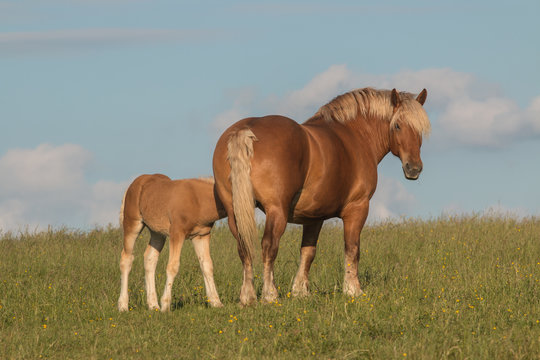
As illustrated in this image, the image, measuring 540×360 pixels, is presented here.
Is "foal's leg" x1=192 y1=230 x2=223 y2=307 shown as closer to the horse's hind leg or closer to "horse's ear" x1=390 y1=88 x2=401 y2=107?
the horse's hind leg

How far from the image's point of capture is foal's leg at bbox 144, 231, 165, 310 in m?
8.84

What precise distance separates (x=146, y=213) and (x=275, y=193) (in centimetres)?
252

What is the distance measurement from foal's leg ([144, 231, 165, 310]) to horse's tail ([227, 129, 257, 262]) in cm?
214

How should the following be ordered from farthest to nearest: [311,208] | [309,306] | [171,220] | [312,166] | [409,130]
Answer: [409,130]
[171,220]
[311,208]
[312,166]
[309,306]

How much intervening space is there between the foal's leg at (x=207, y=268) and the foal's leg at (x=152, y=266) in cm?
79

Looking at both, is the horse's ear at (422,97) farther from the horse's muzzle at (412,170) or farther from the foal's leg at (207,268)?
the foal's leg at (207,268)

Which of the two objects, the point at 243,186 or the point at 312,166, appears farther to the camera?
the point at 312,166

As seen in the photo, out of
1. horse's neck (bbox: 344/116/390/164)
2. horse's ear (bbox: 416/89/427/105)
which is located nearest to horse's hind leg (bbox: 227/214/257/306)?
horse's neck (bbox: 344/116/390/164)

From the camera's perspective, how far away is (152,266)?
9141 mm

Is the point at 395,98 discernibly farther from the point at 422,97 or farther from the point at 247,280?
the point at 247,280

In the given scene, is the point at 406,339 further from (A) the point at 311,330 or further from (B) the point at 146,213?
(B) the point at 146,213

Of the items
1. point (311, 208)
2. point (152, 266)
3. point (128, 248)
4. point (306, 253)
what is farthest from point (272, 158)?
point (128, 248)

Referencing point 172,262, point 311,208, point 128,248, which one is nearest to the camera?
point 311,208

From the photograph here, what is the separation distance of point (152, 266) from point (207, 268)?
961 mm
